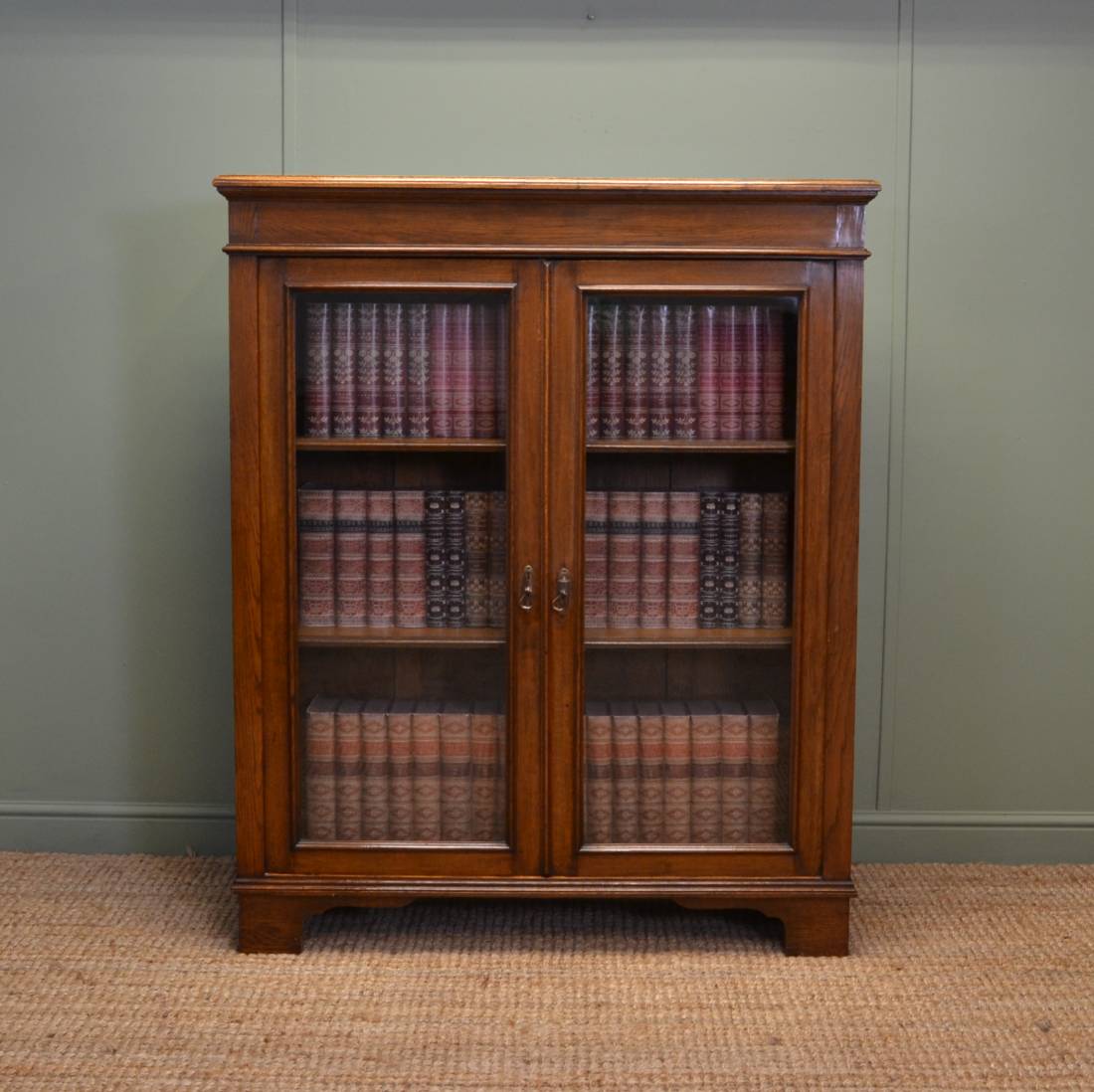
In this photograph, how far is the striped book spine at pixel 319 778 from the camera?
8.18 feet

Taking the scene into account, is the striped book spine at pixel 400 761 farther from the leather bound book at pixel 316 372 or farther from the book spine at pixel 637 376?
the book spine at pixel 637 376

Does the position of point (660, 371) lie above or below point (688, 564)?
above

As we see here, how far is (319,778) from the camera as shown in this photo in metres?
2.50

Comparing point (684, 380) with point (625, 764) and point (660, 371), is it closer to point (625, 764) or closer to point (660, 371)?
point (660, 371)

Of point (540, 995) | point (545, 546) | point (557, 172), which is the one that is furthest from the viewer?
point (557, 172)

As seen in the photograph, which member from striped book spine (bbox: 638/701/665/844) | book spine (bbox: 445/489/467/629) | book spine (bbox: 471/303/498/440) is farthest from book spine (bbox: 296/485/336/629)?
striped book spine (bbox: 638/701/665/844)

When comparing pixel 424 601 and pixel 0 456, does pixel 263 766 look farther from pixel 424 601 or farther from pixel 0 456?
pixel 0 456

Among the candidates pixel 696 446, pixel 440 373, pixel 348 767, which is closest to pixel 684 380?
pixel 696 446

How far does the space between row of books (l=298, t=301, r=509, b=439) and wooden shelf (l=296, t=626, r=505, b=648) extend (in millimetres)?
401

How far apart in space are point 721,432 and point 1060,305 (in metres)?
1.06

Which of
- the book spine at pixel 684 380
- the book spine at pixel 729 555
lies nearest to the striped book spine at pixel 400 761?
the book spine at pixel 729 555

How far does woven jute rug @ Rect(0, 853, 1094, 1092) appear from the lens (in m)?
2.05

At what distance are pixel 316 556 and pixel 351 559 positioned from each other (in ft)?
0.23

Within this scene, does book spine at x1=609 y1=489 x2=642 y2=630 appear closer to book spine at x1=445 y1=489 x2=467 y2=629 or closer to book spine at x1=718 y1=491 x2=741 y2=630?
book spine at x1=718 y1=491 x2=741 y2=630
